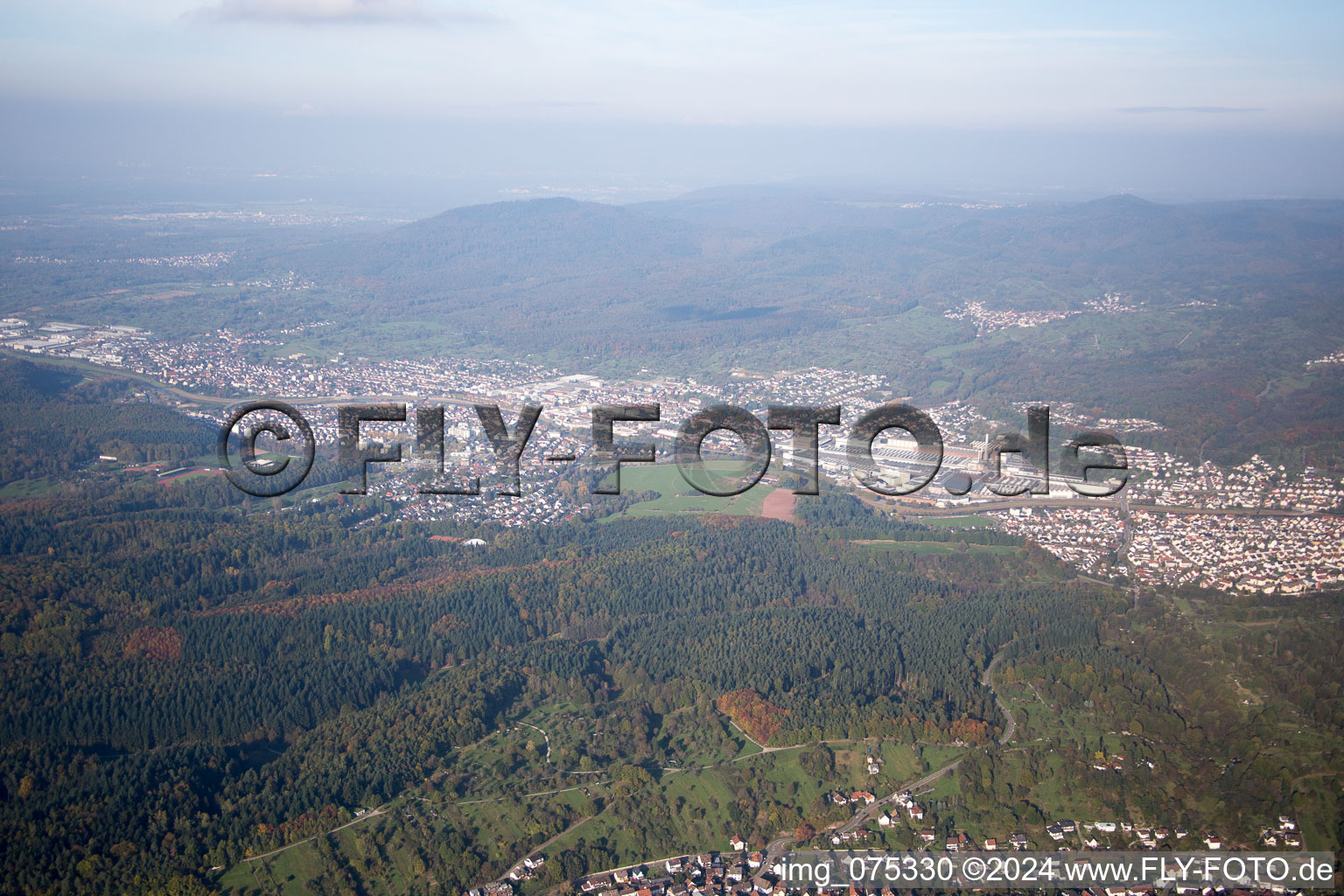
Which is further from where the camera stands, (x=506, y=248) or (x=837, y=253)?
(x=506, y=248)

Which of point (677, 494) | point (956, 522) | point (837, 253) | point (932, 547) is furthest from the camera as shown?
point (837, 253)

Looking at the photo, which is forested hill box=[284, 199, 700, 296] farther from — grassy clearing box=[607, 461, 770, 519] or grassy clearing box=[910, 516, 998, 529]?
grassy clearing box=[910, 516, 998, 529]

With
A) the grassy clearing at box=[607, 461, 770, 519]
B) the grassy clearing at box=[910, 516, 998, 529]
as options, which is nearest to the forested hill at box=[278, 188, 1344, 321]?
the grassy clearing at box=[607, 461, 770, 519]

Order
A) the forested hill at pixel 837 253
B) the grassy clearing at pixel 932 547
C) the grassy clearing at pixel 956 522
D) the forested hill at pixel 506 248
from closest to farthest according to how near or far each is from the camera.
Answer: the grassy clearing at pixel 932 547 → the grassy clearing at pixel 956 522 → the forested hill at pixel 837 253 → the forested hill at pixel 506 248

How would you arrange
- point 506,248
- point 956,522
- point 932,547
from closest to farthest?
point 932,547
point 956,522
point 506,248

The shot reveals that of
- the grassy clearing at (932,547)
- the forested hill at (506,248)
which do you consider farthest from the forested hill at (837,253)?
the grassy clearing at (932,547)

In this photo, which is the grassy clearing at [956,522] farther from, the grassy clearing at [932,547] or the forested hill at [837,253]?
the forested hill at [837,253]

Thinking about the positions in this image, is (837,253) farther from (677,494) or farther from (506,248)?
(677,494)

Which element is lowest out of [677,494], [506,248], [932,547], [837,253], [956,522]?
[932,547]

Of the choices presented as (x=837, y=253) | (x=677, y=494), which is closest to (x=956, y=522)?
(x=677, y=494)

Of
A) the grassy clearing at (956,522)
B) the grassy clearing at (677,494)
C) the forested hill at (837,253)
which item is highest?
the forested hill at (837,253)

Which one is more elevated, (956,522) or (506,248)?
(506,248)

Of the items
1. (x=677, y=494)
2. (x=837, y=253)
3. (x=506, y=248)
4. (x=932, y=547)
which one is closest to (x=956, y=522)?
(x=932, y=547)
